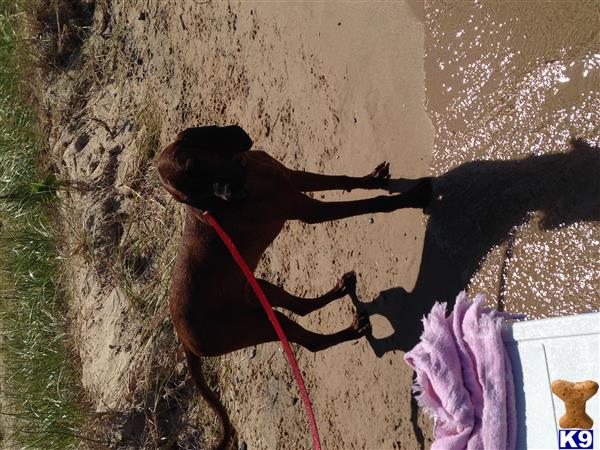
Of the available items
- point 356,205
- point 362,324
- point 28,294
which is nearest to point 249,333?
point 362,324

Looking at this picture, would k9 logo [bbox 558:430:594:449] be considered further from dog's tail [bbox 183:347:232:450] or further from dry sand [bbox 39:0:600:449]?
dog's tail [bbox 183:347:232:450]

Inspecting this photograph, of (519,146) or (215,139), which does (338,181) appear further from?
(519,146)

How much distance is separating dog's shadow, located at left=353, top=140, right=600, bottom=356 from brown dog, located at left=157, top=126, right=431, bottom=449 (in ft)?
0.66

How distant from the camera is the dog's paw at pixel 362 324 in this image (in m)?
3.66

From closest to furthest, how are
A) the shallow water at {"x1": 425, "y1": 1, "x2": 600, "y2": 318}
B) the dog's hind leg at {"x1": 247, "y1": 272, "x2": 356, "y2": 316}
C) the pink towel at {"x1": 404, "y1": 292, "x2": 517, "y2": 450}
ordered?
the pink towel at {"x1": 404, "y1": 292, "x2": 517, "y2": 450} < the shallow water at {"x1": 425, "y1": 1, "x2": 600, "y2": 318} < the dog's hind leg at {"x1": 247, "y1": 272, "x2": 356, "y2": 316}

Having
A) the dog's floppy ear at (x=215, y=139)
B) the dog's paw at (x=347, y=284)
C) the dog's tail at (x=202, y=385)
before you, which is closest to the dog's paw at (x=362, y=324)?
the dog's paw at (x=347, y=284)

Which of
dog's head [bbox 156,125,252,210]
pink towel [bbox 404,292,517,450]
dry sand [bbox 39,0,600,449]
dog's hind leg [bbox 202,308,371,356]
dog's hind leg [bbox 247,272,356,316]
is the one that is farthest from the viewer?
dog's hind leg [bbox 247,272,356,316]

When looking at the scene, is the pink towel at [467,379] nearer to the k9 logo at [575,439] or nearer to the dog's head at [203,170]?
the k9 logo at [575,439]

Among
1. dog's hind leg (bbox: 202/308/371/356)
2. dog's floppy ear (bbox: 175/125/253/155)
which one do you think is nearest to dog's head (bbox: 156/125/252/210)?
dog's floppy ear (bbox: 175/125/253/155)

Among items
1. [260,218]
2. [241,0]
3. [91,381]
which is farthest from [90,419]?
[241,0]

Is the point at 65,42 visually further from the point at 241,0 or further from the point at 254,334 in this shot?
the point at 254,334

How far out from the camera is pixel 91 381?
19.1 ft

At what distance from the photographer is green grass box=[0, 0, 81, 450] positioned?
19.6 ft

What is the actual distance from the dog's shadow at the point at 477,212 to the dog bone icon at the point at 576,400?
115 cm
